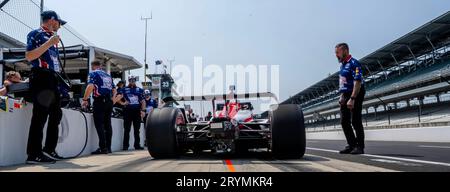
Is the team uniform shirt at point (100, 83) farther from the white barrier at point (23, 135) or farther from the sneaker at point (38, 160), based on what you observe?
the sneaker at point (38, 160)

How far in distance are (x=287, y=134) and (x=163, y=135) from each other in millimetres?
1674

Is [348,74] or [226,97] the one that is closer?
[226,97]

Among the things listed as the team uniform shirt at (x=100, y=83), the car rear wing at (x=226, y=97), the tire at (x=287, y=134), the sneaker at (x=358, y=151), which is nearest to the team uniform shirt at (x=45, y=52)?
the car rear wing at (x=226, y=97)

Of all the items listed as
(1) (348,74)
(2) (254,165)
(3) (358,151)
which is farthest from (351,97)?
(2) (254,165)

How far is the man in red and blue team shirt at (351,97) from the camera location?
6.46 m

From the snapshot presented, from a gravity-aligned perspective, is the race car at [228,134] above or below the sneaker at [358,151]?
above

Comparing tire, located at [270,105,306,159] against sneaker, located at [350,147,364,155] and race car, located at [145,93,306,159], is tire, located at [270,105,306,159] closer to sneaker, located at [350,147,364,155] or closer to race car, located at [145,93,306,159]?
race car, located at [145,93,306,159]

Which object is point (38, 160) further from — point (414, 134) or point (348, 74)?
point (414, 134)

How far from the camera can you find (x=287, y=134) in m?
5.14

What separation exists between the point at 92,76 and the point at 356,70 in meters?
4.94

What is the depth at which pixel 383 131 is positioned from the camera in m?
21.5

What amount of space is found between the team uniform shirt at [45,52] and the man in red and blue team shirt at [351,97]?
14.8 ft

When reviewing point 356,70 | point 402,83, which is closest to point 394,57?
point 402,83

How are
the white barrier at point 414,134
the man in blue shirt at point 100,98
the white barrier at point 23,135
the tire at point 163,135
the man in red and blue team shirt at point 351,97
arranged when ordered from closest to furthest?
the white barrier at point 23,135 < the tire at point 163,135 < the man in red and blue team shirt at point 351,97 < the man in blue shirt at point 100,98 < the white barrier at point 414,134
